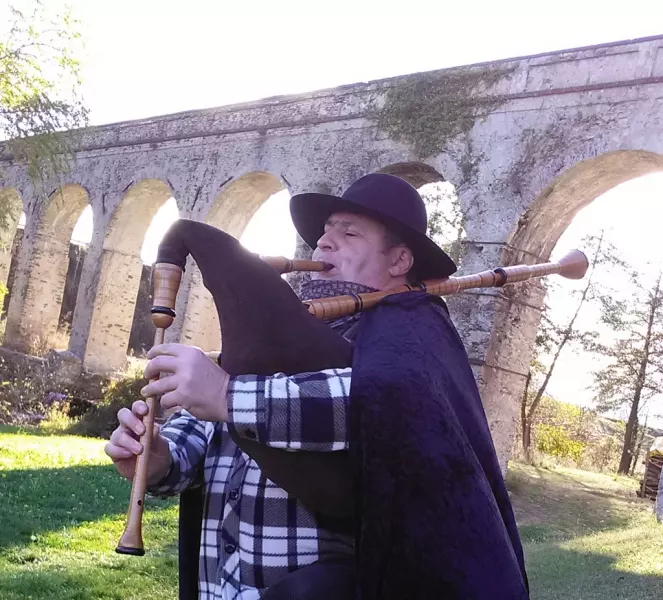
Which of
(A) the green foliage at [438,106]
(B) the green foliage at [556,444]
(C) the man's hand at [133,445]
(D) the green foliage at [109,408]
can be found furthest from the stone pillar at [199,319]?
(C) the man's hand at [133,445]

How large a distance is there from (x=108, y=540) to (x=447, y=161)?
6512 millimetres

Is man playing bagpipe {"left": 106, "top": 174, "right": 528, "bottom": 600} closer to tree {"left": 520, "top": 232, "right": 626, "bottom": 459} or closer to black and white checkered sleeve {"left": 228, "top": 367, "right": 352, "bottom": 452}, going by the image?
black and white checkered sleeve {"left": 228, "top": 367, "right": 352, "bottom": 452}

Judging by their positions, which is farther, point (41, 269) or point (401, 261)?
point (41, 269)

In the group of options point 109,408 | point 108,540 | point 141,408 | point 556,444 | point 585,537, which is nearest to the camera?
point 141,408

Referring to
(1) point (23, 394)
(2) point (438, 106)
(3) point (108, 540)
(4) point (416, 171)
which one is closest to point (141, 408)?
(3) point (108, 540)

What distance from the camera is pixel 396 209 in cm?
204

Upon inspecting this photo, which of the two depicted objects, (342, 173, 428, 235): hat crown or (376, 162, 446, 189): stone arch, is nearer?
(342, 173, 428, 235): hat crown

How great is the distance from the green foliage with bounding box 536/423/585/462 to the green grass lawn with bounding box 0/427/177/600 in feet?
42.9

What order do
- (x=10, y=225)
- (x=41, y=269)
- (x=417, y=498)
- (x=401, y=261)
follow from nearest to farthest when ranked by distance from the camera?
(x=417, y=498)
(x=401, y=261)
(x=41, y=269)
(x=10, y=225)

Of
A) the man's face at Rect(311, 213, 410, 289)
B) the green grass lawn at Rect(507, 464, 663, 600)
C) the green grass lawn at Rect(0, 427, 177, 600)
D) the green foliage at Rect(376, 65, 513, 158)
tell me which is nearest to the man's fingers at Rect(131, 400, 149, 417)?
the man's face at Rect(311, 213, 410, 289)

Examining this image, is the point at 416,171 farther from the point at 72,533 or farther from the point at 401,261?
the point at 401,261

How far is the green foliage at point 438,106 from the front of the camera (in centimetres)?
963

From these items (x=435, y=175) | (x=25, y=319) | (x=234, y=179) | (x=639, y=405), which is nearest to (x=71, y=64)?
(x=234, y=179)

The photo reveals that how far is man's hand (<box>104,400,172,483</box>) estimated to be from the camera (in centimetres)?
173
